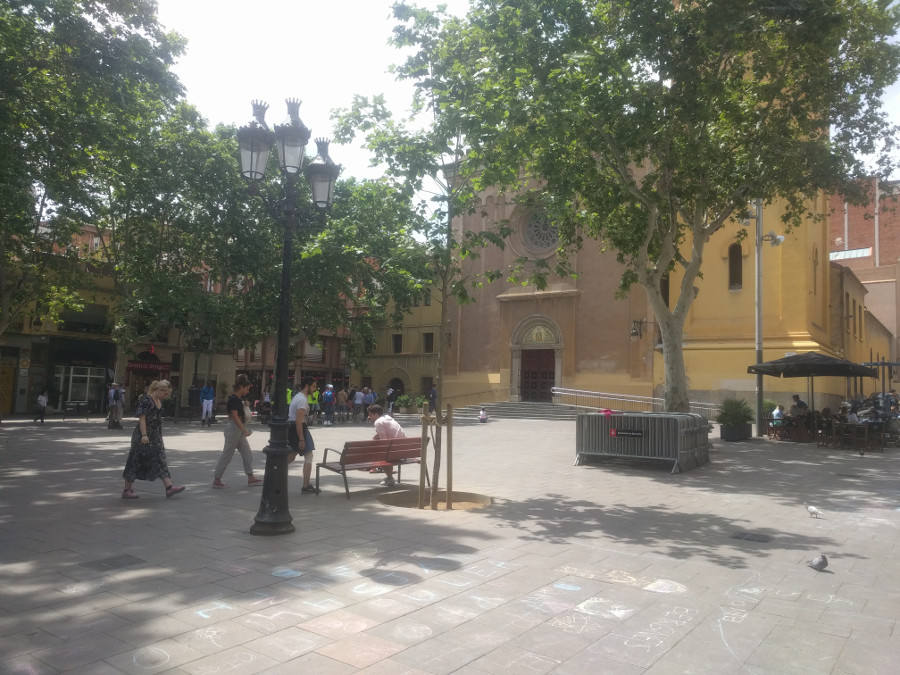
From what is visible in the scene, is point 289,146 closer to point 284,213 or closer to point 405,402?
point 284,213

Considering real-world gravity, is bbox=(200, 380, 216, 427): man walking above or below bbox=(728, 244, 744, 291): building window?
below

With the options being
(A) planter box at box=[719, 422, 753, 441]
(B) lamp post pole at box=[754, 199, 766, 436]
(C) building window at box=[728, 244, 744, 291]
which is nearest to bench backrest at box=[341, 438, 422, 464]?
(A) planter box at box=[719, 422, 753, 441]

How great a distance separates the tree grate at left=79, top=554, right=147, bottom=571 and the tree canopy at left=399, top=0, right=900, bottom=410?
271 inches

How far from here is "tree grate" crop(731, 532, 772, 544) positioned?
7.23 metres

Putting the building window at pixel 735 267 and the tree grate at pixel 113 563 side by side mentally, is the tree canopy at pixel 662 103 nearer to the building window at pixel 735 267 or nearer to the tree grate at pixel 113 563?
the tree grate at pixel 113 563

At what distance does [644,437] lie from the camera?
1339 centimetres

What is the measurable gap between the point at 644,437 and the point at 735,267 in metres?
19.5

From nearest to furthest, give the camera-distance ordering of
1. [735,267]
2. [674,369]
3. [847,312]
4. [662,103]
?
[662,103] < [674,369] < [735,267] < [847,312]

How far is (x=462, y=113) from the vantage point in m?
9.61

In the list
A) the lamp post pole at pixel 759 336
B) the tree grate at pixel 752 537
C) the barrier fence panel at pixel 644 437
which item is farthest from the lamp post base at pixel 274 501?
the lamp post pole at pixel 759 336

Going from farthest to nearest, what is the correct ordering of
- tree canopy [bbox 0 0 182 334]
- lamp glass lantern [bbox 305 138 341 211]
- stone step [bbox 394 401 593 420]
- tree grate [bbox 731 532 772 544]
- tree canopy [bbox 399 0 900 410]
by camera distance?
stone step [bbox 394 401 593 420] → tree canopy [bbox 0 0 182 334] → tree canopy [bbox 399 0 900 410] → lamp glass lantern [bbox 305 138 341 211] → tree grate [bbox 731 532 772 544]

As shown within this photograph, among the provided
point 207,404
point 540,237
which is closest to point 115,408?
point 207,404

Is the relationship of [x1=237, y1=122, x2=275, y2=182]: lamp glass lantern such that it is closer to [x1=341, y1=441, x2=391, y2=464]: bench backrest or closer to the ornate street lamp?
the ornate street lamp

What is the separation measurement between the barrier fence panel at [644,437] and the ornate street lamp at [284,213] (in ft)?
26.5
